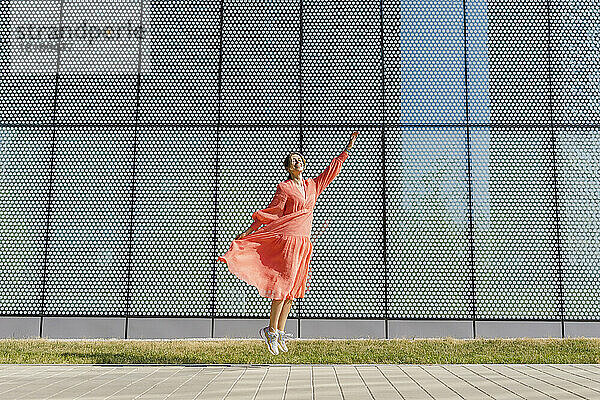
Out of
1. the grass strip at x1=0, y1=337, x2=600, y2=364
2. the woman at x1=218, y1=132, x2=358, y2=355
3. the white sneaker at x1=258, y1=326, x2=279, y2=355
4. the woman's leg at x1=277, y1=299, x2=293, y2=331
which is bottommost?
the grass strip at x1=0, y1=337, x2=600, y2=364

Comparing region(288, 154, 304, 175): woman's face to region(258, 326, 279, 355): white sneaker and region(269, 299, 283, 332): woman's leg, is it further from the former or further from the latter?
region(258, 326, 279, 355): white sneaker

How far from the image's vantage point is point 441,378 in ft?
13.9

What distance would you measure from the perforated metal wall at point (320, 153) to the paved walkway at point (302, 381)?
1720 millimetres

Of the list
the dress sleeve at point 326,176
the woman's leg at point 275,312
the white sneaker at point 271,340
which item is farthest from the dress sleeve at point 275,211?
the white sneaker at point 271,340

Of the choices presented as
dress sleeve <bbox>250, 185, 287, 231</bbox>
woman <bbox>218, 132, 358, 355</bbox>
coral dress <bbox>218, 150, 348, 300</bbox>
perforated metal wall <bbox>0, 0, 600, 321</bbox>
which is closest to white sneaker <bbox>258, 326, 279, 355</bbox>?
woman <bbox>218, 132, 358, 355</bbox>

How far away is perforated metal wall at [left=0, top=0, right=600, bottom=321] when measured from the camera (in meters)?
6.64

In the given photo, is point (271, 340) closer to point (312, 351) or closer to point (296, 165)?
point (312, 351)

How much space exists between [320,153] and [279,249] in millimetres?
2033

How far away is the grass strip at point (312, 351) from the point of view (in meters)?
Result: 5.29

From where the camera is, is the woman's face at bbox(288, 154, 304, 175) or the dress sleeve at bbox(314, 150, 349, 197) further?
the dress sleeve at bbox(314, 150, 349, 197)

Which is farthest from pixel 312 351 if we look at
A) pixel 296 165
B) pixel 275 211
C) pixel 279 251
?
pixel 296 165

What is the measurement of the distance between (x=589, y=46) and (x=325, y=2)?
3.08 m

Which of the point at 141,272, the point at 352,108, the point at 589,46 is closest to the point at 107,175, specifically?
the point at 141,272

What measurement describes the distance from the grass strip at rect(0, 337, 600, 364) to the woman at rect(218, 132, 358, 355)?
57cm
